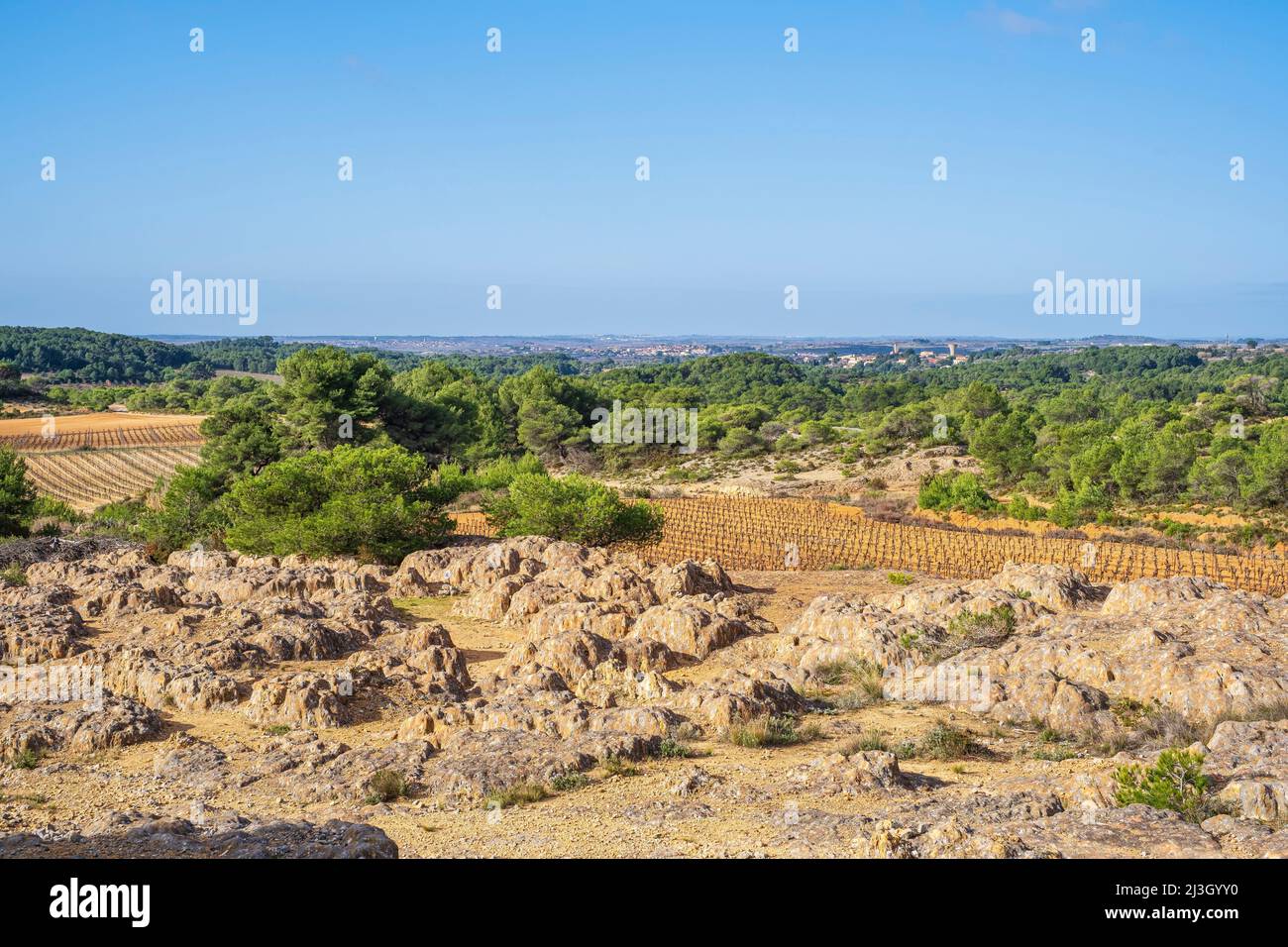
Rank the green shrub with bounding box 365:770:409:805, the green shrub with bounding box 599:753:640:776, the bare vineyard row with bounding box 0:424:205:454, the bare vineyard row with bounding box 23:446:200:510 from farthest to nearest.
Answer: the bare vineyard row with bounding box 0:424:205:454, the bare vineyard row with bounding box 23:446:200:510, the green shrub with bounding box 599:753:640:776, the green shrub with bounding box 365:770:409:805

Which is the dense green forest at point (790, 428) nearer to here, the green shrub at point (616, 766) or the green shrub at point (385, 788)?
the green shrub at point (385, 788)

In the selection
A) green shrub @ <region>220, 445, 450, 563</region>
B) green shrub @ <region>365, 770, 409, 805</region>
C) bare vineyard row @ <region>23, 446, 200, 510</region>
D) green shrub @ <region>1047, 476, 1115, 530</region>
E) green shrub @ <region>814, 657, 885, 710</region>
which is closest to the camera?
green shrub @ <region>365, 770, 409, 805</region>

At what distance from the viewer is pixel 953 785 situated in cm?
766

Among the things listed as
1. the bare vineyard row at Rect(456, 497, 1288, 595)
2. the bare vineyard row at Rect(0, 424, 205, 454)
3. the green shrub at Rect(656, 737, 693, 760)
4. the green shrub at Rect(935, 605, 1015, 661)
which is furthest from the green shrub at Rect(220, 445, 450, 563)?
the bare vineyard row at Rect(0, 424, 205, 454)

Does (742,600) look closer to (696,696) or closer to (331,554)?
(696,696)

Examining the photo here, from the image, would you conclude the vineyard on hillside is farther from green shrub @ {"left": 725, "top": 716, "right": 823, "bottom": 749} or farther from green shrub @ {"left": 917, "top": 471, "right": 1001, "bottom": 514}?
green shrub @ {"left": 725, "top": 716, "right": 823, "bottom": 749}

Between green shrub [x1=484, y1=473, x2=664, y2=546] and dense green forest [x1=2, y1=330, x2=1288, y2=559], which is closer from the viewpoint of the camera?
green shrub [x1=484, y1=473, x2=664, y2=546]

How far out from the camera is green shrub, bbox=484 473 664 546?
2102cm

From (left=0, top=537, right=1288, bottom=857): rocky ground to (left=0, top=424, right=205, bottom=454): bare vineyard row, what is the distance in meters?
43.9

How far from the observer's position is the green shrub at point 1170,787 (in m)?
6.21

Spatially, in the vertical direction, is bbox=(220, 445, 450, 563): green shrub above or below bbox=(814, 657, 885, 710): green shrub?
above

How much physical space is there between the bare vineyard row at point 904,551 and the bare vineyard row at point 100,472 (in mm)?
21868

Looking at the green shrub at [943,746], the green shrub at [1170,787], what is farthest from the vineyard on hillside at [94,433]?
the green shrub at [1170,787]

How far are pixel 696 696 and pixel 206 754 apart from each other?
4.50 m
